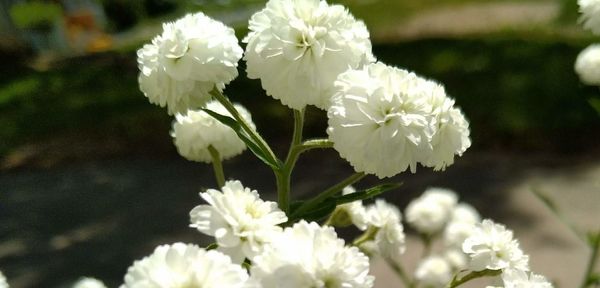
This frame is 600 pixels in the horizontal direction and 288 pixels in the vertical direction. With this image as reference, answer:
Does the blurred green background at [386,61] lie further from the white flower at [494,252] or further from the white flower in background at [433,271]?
the white flower at [494,252]

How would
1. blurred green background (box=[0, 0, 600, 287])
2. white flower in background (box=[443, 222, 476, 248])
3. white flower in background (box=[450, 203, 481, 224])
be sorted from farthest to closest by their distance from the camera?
blurred green background (box=[0, 0, 600, 287])
white flower in background (box=[450, 203, 481, 224])
white flower in background (box=[443, 222, 476, 248])

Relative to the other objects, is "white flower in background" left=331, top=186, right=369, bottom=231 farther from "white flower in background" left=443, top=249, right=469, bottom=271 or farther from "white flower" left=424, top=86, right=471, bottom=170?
"white flower in background" left=443, top=249, right=469, bottom=271

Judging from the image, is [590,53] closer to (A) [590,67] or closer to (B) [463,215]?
(A) [590,67]

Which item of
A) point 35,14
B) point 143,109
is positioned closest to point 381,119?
point 143,109

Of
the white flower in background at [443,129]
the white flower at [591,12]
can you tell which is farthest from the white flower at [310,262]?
the white flower at [591,12]

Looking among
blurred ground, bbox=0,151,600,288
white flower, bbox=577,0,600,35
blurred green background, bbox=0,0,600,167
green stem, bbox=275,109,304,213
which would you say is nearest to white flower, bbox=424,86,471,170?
green stem, bbox=275,109,304,213

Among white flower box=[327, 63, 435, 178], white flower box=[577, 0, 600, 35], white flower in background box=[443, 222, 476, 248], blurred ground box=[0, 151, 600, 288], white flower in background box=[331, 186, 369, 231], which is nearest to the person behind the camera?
white flower box=[327, 63, 435, 178]
